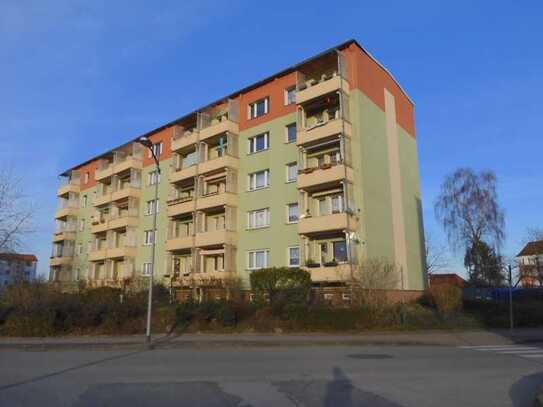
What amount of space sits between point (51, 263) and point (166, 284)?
27730 mm

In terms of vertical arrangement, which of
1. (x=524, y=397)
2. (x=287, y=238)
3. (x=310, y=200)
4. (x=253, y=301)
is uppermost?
(x=310, y=200)

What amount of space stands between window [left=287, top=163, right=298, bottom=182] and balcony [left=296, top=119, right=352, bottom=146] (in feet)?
7.04

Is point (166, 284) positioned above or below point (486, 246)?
below

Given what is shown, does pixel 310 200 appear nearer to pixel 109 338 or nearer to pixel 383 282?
pixel 383 282

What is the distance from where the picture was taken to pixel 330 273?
26.9 m

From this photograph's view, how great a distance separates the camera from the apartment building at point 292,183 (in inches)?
1129

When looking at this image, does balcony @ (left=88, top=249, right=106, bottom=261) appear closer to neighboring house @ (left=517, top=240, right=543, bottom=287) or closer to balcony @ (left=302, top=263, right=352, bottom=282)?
balcony @ (left=302, top=263, right=352, bottom=282)

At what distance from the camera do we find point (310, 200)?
30.6 m

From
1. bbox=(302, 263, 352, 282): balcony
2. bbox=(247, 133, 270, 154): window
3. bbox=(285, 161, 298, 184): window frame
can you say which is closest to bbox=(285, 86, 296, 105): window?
bbox=(247, 133, 270, 154): window

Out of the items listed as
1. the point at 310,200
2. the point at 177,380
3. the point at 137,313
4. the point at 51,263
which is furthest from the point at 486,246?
the point at 51,263

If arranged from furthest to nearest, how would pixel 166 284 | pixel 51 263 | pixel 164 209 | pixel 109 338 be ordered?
pixel 51 263, pixel 164 209, pixel 166 284, pixel 109 338

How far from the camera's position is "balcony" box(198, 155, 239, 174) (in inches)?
1393

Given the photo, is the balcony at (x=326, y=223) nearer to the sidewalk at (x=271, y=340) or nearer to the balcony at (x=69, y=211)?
the sidewalk at (x=271, y=340)

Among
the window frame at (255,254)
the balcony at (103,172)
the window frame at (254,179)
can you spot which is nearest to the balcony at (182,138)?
the window frame at (254,179)
